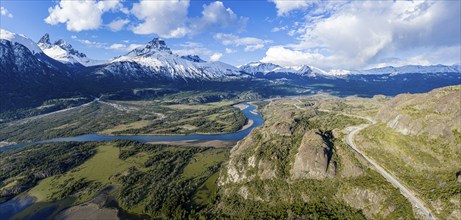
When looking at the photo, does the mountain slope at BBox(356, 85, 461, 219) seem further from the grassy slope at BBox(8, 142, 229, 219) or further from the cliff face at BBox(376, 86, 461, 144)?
the grassy slope at BBox(8, 142, 229, 219)

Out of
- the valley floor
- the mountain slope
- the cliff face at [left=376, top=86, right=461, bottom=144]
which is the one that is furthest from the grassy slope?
the cliff face at [left=376, top=86, right=461, bottom=144]

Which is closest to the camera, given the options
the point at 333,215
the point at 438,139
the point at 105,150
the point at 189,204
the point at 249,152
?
the point at 333,215

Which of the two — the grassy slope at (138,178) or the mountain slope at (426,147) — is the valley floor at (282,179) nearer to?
the mountain slope at (426,147)

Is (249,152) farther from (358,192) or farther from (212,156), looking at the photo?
(358,192)

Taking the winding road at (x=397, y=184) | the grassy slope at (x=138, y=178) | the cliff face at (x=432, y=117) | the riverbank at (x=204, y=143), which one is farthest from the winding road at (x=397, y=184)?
the riverbank at (x=204, y=143)

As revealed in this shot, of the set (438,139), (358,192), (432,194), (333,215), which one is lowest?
(333,215)

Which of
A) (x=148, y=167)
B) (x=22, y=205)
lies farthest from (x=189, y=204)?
(x=22, y=205)

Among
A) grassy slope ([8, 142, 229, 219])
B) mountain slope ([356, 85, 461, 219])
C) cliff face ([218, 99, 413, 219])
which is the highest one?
mountain slope ([356, 85, 461, 219])
